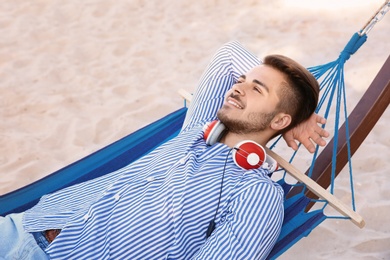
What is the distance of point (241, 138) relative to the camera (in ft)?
5.65

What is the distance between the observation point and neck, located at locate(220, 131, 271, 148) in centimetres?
172

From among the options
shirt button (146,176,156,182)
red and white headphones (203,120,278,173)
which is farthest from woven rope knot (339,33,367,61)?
shirt button (146,176,156,182)

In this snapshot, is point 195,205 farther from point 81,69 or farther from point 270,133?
point 81,69

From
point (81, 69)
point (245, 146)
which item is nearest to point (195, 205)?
point (245, 146)

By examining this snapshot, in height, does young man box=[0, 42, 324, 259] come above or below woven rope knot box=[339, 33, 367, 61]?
below

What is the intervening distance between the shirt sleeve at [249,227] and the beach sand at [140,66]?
0.89 metres

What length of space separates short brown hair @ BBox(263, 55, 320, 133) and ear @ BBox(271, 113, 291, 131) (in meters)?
0.01

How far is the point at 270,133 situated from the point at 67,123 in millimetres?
1733

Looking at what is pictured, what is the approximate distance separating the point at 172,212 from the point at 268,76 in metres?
→ 0.51

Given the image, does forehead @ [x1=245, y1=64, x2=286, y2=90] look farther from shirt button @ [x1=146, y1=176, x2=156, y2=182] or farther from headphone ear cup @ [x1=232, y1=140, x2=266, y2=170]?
shirt button @ [x1=146, y1=176, x2=156, y2=182]

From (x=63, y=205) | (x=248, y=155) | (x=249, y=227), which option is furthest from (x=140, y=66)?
(x=249, y=227)

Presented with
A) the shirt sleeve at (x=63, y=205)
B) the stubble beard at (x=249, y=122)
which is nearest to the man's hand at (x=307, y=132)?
the stubble beard at (x=249, y=122)

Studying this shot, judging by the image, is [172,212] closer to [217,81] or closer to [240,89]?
[240,89]

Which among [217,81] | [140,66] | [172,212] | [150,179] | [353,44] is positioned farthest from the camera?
[140,66]
